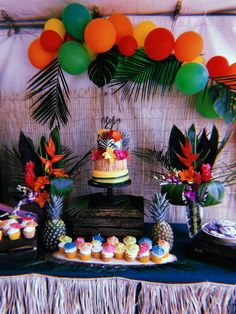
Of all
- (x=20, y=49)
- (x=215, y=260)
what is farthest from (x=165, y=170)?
(x=20, y=49)

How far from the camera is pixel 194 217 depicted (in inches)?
62.1

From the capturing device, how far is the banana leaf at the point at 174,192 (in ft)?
4.82

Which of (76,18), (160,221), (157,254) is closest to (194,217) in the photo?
(160,221)

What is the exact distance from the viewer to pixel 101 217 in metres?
1.52

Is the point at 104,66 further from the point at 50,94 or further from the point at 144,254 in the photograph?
the point at 144,254

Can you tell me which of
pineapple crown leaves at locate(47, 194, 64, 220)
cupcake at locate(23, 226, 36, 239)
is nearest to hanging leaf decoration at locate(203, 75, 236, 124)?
pineapple crown leaves at locate(47, 194, 64, 220)

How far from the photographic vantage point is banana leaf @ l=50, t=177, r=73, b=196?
154 cm

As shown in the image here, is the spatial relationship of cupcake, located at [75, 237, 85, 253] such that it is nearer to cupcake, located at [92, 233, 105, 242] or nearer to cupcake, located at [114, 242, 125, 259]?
cupcake, located at [92, 233, 105, 242]

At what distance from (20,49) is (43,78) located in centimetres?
27

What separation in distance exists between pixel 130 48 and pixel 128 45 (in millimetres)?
20

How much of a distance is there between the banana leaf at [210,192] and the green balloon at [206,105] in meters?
0.44

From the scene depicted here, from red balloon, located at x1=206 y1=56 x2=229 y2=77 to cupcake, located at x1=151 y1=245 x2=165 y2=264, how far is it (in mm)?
1015

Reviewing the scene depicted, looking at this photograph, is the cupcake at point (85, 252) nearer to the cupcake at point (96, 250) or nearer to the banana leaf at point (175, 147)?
the cupcake at point (96, 250)

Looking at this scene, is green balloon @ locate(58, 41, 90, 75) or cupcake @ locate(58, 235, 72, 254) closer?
cupcake @ locate(58, 235, 72, 254)
